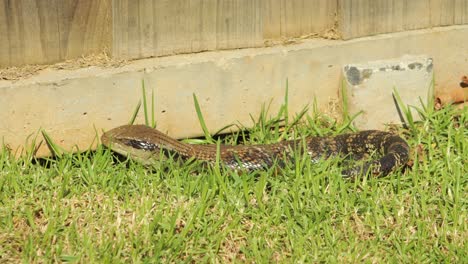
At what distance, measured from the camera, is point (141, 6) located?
5867 mm

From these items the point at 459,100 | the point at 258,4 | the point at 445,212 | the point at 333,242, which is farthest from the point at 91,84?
the point at 459,100

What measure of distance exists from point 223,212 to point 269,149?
39.4 inches

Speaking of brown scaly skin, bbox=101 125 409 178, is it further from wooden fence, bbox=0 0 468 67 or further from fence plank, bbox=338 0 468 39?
fence plank, bbox=338 0 468 39

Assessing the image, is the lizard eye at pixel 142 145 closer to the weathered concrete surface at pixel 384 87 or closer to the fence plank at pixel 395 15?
the weathered concrete surface at pixel 384 87

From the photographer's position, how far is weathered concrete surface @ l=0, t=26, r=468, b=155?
573cm

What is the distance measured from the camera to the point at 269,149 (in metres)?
6.18

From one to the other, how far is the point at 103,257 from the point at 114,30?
5.19 ft

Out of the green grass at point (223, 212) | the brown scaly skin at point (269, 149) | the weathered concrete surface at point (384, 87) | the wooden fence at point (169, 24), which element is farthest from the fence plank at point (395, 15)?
the green grass at point (223, 212)

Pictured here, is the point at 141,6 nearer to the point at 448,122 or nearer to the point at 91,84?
the point at 91,84

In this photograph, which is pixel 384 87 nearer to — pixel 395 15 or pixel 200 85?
pixel 395 15

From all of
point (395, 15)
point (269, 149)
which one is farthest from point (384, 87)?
point (269, 149)

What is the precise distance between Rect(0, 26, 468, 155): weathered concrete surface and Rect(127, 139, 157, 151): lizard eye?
0.23 metres

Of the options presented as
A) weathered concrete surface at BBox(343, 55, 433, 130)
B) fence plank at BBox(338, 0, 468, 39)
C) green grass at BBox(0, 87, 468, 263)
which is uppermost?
fence plank at BBox(338, 0, 468, 39)

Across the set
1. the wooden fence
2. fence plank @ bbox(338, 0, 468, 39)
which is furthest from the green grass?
fence plank @ bbox(338, 0, 468, 39)
